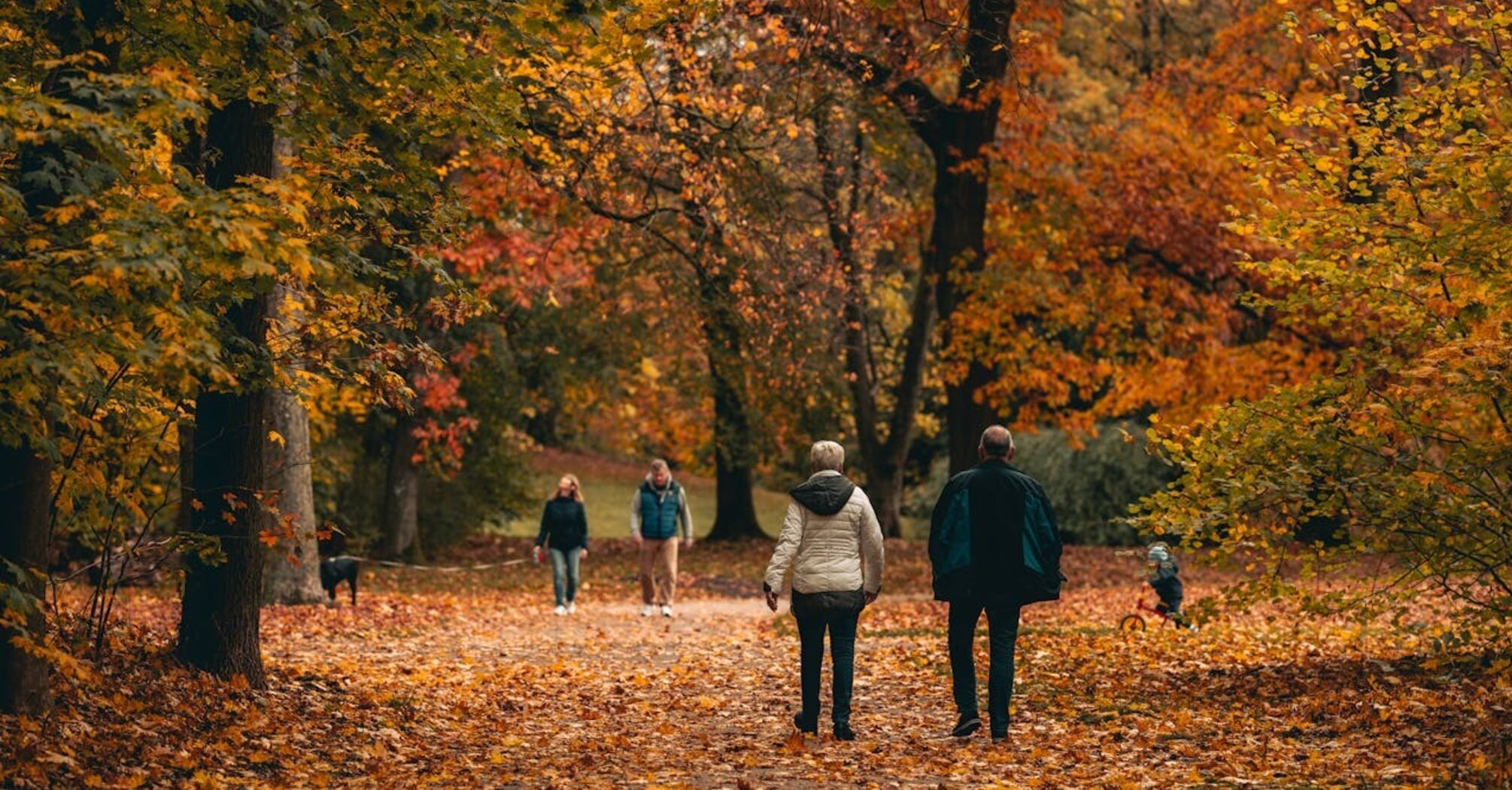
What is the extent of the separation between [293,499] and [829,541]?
10.1 metres

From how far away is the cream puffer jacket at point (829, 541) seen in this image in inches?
392

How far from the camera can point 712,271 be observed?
68.2 feet

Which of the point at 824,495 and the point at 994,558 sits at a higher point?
the point at 824,495

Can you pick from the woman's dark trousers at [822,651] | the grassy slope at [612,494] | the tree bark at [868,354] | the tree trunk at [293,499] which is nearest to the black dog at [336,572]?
the tree trunk at [293,499]

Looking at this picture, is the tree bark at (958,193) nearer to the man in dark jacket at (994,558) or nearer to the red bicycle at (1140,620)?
the red bicycle at (1140,620)

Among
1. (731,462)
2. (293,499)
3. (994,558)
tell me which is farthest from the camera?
(731,462)

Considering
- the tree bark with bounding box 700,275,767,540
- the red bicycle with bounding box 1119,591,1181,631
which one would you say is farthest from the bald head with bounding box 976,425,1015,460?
the tree bark with bounding box 700,275,767,540

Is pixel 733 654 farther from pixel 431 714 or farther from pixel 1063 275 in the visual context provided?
pixel 1063 275

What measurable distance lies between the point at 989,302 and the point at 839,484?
41.6 ft

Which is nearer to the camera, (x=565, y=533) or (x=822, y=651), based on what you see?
(x=822, y=651)

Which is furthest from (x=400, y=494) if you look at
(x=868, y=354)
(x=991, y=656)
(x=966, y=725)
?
(x=991, y=656)

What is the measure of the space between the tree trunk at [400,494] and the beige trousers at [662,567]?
37.2 ft

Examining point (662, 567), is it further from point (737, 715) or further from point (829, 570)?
point (829, 570)

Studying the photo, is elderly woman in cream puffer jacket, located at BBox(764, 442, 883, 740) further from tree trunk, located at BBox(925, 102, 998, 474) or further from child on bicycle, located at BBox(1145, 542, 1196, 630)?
tree trunk, located at BBox(925, 102, 998, 474)
